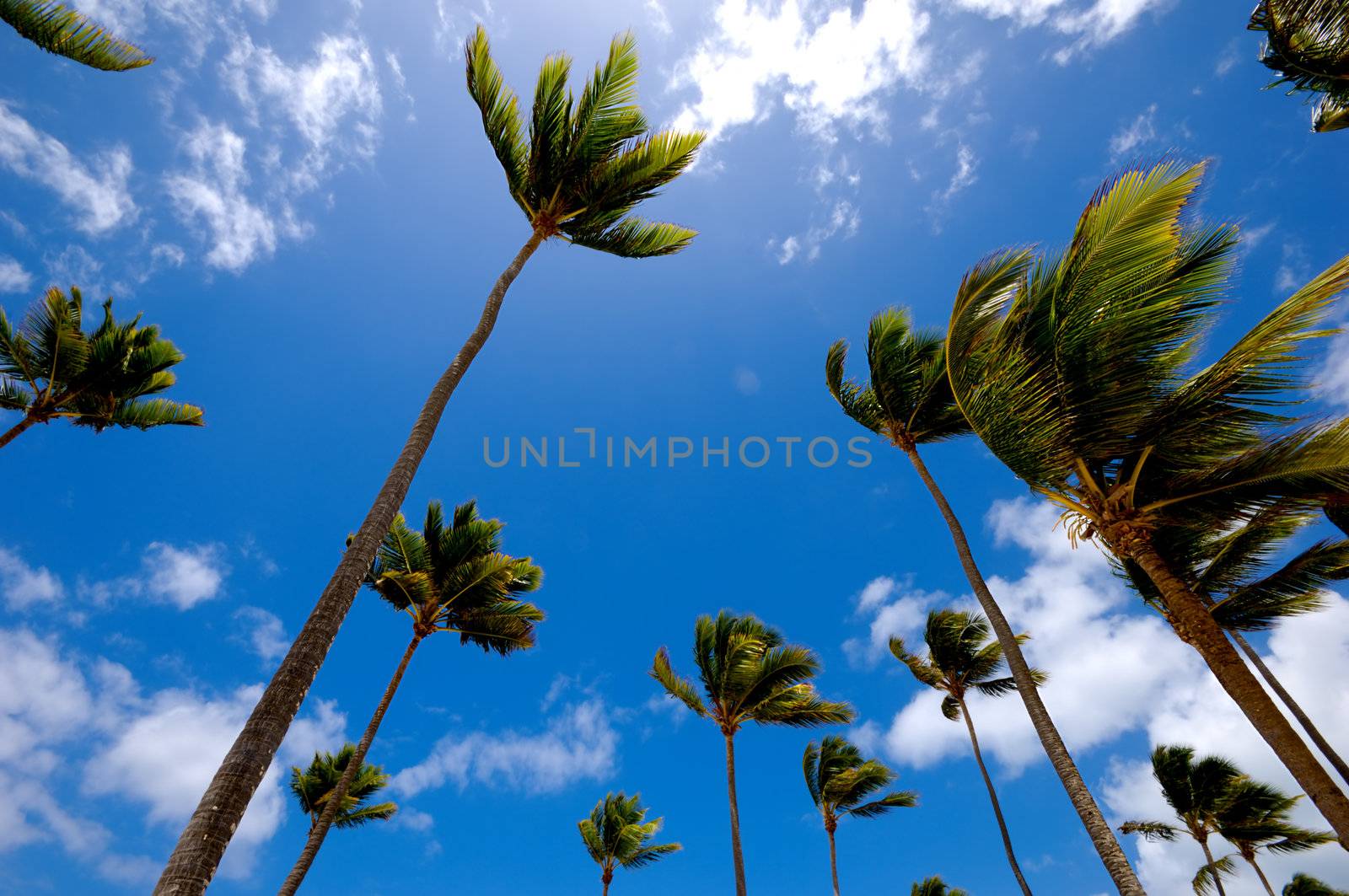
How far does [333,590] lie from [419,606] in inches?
455

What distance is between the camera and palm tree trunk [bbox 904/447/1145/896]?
273 inches

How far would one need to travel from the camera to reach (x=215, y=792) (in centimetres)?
369

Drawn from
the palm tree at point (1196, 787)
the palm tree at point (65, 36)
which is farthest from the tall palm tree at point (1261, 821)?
the palm tree at point (65, 36)

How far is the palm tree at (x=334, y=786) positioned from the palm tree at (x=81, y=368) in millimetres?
14513

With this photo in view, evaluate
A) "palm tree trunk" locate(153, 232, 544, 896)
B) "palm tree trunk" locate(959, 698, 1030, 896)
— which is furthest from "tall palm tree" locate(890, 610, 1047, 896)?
"palm tree trunk" locate(153, 232, 544, 896)

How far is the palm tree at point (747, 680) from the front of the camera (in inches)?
661

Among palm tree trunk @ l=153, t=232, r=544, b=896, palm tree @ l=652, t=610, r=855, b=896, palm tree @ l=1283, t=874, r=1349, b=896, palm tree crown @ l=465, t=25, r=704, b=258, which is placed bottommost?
palm tree trunk @ l=153, t=232, r=544, b=896

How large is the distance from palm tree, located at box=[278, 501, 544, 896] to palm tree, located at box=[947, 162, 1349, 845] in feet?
40.5

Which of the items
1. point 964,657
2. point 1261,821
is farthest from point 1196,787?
point 964,657

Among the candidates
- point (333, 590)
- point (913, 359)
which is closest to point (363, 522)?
point (333, 590)

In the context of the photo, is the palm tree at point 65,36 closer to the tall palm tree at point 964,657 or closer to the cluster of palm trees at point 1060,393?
the cluster of palm trees at point 1060,393

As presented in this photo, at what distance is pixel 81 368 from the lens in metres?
12.6

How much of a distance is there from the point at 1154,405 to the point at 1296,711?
12.6m

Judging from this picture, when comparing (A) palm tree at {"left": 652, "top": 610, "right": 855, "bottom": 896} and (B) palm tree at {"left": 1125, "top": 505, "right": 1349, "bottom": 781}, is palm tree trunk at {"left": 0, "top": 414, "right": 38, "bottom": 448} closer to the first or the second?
(A) palm tree at {"left": 652, "top": 610, "right": 855, "bottom": 896}
